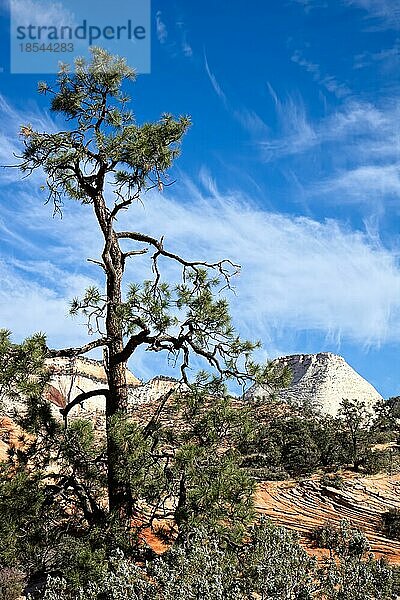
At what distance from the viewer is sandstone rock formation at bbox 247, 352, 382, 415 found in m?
41.9

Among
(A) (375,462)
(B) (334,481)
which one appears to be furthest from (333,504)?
(A) (375,462)

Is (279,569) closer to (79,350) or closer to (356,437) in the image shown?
(79,350)

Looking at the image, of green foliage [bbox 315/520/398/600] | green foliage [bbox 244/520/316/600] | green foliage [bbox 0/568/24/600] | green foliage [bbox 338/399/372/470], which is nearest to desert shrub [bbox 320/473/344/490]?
green foliage [bbox 338/399/372/470]

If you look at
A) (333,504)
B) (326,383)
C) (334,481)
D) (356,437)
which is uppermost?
(326,383)

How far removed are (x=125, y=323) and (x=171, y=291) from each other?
1.93 ft

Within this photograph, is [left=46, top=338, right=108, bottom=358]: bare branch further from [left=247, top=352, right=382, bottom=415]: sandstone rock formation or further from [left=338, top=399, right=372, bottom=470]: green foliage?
[left=247, top=352, right=382, bottom=415]: sandstone rock formation

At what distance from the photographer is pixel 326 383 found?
142 feet

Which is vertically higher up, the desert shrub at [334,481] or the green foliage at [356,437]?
the green foliage at [356,437]

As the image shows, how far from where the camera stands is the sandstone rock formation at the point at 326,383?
1650 inches

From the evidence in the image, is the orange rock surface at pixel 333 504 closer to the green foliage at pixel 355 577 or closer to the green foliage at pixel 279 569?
the green foliage at pixel 279 569

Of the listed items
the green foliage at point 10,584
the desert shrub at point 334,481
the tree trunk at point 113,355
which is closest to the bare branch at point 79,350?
the tree trunk at point 113,355

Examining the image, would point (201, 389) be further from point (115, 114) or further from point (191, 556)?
point (115, 114)

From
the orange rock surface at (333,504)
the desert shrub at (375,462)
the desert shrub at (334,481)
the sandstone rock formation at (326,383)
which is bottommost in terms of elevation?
the orange rock surface at (333,504)

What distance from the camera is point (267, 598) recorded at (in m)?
4.24
